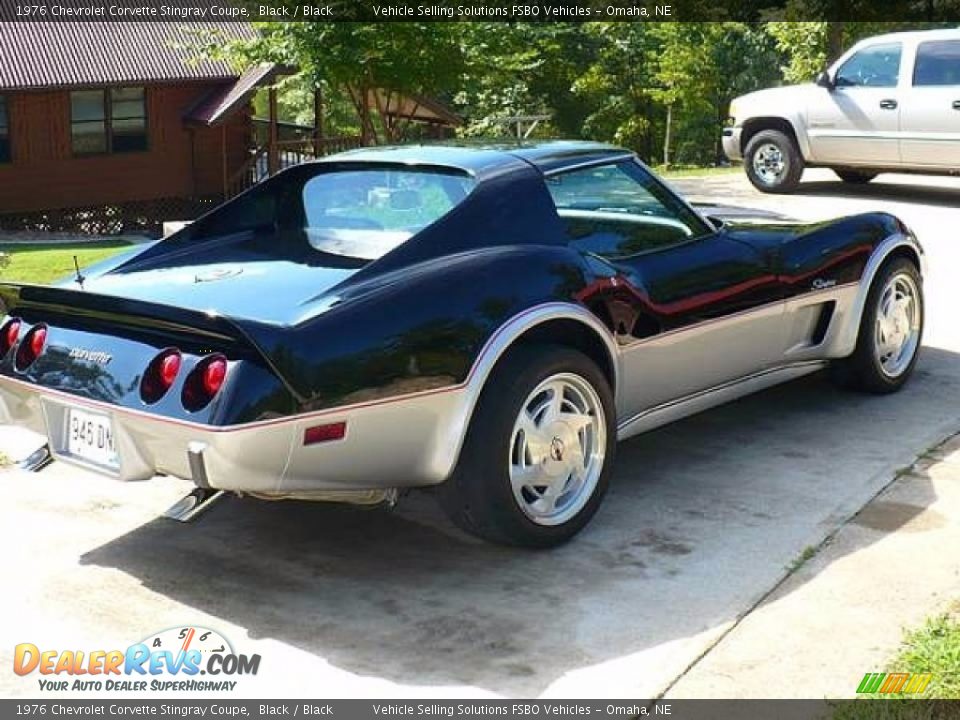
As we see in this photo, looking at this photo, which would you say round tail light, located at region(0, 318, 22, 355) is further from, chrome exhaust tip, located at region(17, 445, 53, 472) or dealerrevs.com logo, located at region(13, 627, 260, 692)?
dealerrevs.com logo, located at region(13, 627, 260, 692)

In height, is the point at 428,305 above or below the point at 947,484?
above

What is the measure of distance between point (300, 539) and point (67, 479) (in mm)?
1265

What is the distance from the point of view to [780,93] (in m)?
15.6

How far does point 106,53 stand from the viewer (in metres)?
25.0

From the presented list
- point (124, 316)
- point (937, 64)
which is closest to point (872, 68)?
point (937, 64)

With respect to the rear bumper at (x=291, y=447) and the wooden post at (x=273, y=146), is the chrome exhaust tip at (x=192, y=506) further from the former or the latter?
the wooden post at (x=273, y=146)

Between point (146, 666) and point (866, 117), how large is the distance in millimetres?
12568

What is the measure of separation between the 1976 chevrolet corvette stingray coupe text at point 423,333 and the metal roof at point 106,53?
61.0 feet

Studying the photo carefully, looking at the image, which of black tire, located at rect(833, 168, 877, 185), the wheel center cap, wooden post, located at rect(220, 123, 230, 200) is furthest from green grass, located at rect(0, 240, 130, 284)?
black tire, located at rect(833, 168, 877, 185)

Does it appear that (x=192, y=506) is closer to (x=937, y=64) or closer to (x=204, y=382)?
(x=204, y=382)

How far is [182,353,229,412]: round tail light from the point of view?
4.17 meters

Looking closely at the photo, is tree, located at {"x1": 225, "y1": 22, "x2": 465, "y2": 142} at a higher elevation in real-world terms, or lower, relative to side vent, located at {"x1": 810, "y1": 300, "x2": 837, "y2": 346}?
higher

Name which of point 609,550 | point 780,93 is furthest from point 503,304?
point 780,93

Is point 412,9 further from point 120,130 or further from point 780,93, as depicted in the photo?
point 120,130
